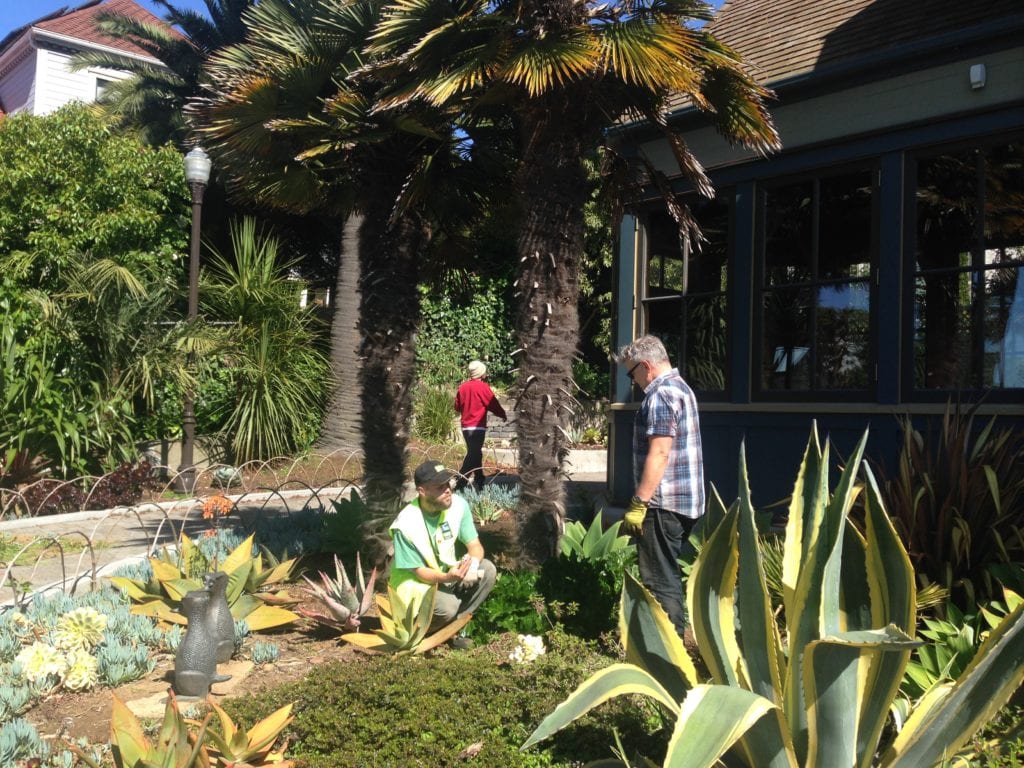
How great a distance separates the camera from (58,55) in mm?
27047

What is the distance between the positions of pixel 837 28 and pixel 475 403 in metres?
5.26

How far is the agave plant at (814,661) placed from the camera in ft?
Result: 8.36

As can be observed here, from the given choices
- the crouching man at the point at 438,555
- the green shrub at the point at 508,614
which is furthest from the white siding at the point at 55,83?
the green shrub at the point at 508,614

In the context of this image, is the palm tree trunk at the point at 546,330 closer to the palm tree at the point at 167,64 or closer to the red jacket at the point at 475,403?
the red jacket at the point at 475,403

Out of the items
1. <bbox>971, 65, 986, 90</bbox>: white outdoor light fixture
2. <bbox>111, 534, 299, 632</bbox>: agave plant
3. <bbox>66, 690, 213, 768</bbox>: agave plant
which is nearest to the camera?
<bbox>66, 690, 213, 768</bbox>: agave plant

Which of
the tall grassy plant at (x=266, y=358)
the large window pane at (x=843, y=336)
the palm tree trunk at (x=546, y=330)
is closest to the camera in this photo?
the palm tree trunk at (x=546, y=330)

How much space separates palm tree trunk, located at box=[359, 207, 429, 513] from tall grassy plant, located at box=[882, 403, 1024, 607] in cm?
350

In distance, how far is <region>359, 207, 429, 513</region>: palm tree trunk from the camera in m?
7.12

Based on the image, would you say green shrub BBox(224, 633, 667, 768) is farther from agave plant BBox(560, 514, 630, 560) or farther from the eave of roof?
the eave of roof

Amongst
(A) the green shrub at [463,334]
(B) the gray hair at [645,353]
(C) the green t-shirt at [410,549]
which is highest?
(A) the green shrub at [463,334]

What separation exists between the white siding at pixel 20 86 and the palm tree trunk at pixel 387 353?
79.8 ft

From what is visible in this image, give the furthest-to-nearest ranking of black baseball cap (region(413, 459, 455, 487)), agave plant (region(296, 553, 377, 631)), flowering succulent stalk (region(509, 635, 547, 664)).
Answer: agave plant (region(296, 553, 377, 631)) → black baseball cap (region(413, 459, 455, 487)) → flowering succulent stalk (region(509, 635, 547, 664))

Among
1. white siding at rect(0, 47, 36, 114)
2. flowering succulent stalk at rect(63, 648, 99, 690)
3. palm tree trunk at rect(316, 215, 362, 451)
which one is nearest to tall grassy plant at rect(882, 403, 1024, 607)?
flowering succulent stalk at rect(63, 648, 99, 690)

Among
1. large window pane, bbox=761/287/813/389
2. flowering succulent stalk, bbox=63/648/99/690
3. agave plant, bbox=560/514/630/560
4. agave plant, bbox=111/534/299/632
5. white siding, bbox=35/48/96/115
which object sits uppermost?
white siding, bbox=35/48/96/115
